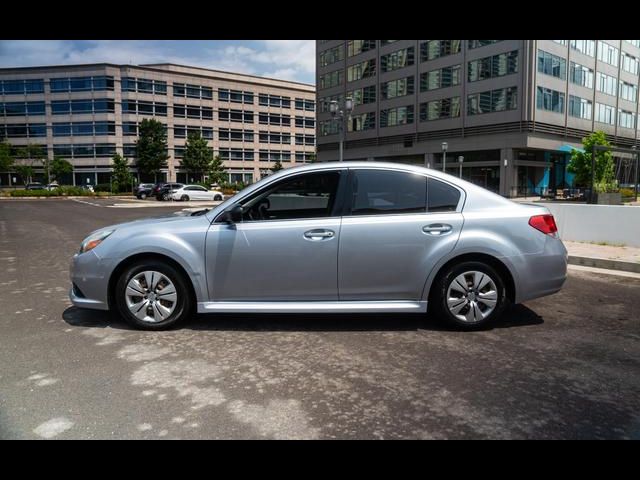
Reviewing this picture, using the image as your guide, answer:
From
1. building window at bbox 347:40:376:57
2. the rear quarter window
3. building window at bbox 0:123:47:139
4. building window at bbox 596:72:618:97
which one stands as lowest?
the rear quarter window

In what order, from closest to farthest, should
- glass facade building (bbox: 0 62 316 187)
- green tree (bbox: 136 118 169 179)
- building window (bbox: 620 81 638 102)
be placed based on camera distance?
building window (bbox: 620 81 638 102) < green tree (bbox: 136 118 169 179) < glass facade building (bbox: 0 62 316 187)

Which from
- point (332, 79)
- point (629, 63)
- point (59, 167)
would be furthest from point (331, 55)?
point (59, 167)

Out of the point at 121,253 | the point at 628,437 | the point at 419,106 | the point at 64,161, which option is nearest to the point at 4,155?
the point at 64,161

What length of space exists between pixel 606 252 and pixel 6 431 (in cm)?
1008

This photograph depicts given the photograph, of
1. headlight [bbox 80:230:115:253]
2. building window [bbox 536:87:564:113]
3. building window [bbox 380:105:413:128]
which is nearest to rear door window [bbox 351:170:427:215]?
headlight [bbox 80:230:115:253]

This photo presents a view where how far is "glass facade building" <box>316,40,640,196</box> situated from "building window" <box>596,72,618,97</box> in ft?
0.35

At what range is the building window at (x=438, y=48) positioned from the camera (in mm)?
49681

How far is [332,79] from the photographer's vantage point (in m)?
67.4

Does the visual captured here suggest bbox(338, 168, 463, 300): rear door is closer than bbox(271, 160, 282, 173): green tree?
Yes

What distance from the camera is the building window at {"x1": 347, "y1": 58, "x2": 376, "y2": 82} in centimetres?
6050

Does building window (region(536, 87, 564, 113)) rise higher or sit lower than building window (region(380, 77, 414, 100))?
lower

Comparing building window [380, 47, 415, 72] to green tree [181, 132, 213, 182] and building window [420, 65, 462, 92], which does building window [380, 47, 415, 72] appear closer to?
building window [420, 65, 462, 92]

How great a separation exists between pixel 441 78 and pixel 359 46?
598 inches

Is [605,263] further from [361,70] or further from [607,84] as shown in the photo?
[361,70]
